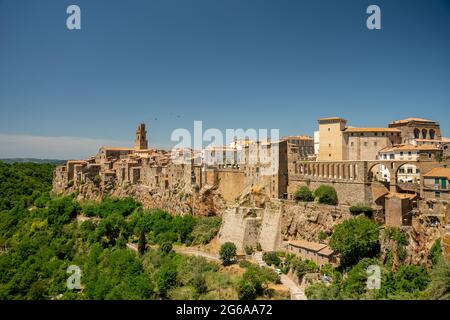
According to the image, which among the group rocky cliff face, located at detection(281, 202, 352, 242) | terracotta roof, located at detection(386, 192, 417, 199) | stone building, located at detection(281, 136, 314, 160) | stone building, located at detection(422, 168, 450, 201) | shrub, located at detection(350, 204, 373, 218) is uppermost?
stone building, located at detection(281, 136, 314, 160)

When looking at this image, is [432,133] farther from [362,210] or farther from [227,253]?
[227,253]

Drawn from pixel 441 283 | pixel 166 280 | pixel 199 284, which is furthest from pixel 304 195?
pixel 441 283

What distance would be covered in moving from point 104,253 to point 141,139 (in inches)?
961

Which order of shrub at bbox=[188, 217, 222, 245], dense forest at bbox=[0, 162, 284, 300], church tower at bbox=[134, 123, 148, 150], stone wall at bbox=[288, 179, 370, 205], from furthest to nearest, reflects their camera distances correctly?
church tower at bbox=[134, 123, 148, 150] < shrub at bbox=[188, 217, 222, 245] < stone wall at bbox=[288, 179, 370, 205] < dense forest at bbox=[0, 162, 284, 300]

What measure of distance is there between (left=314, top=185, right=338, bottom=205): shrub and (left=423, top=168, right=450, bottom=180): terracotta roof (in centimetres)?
462

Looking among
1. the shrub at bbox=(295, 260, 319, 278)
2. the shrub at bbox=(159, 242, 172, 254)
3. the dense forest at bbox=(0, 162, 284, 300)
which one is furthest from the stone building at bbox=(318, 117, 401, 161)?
the shrub at bbox=(159, 242, 172, 254)

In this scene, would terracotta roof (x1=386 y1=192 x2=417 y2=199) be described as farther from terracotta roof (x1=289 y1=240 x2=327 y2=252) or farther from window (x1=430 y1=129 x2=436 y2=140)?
window (x1=430 y1=129 x2=436 y2=140)

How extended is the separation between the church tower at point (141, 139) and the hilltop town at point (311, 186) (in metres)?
Result: 12.0

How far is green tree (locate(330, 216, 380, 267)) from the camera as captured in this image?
15508mm

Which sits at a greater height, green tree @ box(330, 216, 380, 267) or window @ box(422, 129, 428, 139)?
window @ box(422, 129, 428, 139)

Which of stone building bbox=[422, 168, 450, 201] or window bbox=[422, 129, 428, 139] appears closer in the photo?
stone building bbox=[422, 168, 450, 201]

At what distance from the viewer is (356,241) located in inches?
607

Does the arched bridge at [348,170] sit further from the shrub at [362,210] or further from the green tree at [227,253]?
the green tree at [227,253]
